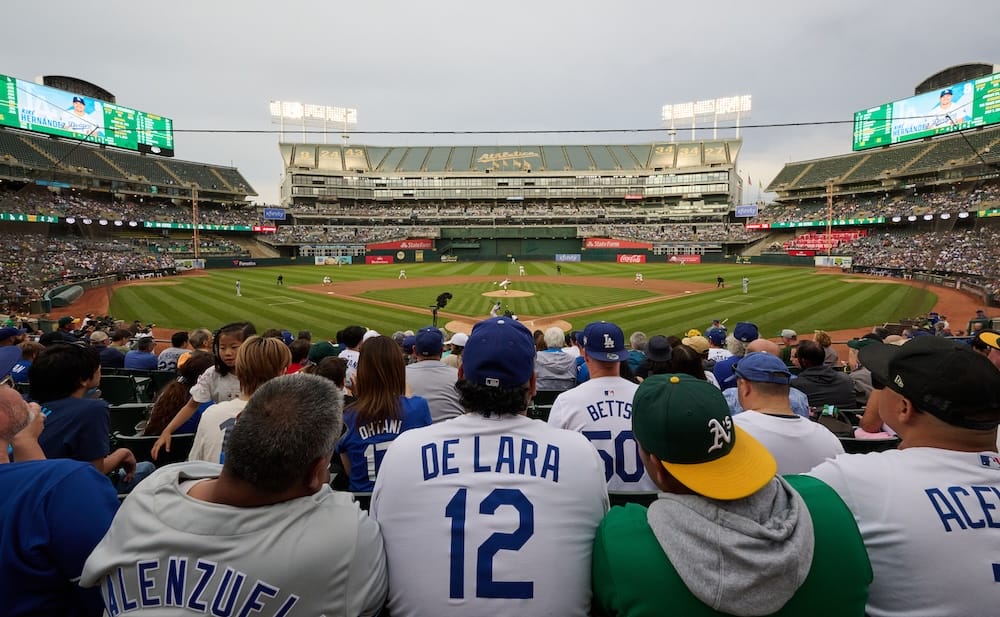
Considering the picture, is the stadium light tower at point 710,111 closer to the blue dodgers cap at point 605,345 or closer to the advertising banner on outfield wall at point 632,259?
the advertising banner on outfield wall at point 632,259

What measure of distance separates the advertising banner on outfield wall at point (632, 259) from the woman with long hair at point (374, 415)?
2659 inches

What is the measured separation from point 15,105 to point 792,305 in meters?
76.3

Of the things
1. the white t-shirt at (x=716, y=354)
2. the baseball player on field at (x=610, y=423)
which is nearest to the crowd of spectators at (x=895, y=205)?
the white t-shirt at (x=716, y=354)

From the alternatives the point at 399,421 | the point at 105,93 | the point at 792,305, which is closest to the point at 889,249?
the point at 792,305

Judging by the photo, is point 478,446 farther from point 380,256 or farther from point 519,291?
point 380,256

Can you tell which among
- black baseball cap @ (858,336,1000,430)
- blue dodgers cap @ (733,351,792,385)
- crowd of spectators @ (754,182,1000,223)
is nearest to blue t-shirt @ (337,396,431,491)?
blue dodgers cap @ (733,351,792,385)

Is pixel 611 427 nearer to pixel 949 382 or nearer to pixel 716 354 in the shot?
pixel 949 382

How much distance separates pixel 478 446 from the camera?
89.7 inches

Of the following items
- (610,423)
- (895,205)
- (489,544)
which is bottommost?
(610,423)

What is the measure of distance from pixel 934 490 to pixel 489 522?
1.97 m

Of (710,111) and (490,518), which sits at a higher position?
(710,111)

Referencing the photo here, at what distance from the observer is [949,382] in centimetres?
225

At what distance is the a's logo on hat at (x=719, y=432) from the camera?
194 cm

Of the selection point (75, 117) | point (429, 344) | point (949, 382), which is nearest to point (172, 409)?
point (429, 344)
